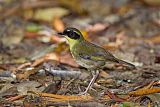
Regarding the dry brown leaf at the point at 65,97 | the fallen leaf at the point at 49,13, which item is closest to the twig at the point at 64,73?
the dry brown leaf at the point at 65,97

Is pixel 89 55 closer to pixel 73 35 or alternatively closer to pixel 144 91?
pixel 73 35

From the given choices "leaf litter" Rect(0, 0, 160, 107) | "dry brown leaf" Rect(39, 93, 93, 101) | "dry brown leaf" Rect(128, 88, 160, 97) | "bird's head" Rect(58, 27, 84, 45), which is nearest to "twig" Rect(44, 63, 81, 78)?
"leaf litter" Rect(0, 0, 160, 107)

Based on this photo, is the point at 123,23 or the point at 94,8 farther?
the point at 94,8

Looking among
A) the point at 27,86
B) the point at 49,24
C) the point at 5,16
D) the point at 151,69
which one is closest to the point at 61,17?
the point at 49,24

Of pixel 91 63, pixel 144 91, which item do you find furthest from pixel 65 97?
pixel 144 91

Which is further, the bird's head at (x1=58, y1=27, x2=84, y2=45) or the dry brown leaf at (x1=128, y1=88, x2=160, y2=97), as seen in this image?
the bird's head at (x1=58, y1=27, x2=84, y2=45)

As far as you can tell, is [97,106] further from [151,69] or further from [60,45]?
[60,45]

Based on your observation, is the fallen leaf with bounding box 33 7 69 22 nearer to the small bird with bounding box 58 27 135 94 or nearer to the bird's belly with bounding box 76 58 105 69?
the small bird with bounding box 58 27 135 94

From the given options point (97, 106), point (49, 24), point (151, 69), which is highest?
point (49, 24)
